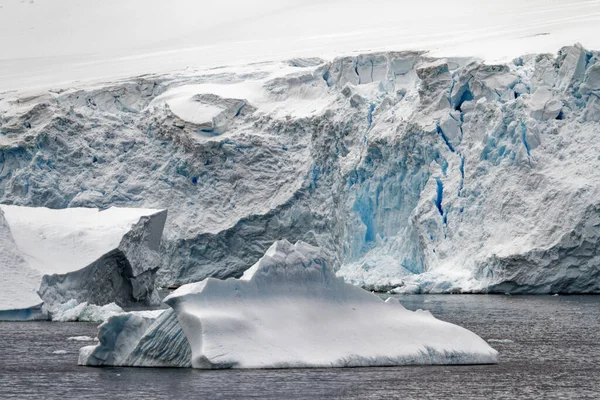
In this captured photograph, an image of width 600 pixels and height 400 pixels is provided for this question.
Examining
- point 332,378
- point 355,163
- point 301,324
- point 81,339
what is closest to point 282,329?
point 301,324

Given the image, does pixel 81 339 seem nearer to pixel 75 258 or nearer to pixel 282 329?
pixel 282 329

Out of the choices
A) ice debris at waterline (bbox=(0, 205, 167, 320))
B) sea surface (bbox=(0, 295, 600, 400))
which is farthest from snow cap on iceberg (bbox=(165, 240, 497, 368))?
ice debris at waterline (bbox=(0, 205, 167, 320))

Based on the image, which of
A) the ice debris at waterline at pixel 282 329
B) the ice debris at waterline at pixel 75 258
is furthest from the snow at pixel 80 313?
the ice debris at waterline at pixel 282 329

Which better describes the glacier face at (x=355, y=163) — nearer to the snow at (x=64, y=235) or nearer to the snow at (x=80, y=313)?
the snow at (x=64, y=235)

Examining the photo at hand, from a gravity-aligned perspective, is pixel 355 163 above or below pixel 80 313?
above

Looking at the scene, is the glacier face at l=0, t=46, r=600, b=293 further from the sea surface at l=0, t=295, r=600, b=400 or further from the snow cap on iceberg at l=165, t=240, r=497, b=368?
the snow cap on iceberg at l=165, t=240, r=497, b=368

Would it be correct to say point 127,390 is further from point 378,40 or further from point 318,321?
point 378,40
